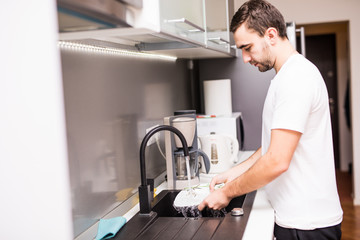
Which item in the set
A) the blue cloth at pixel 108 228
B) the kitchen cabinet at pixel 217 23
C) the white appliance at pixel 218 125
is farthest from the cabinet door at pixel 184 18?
the white appliance at pixel 218 125

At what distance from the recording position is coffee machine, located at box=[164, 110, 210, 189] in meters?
1.87

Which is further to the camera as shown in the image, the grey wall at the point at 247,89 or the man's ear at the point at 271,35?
the grey wall at the point at 247,89

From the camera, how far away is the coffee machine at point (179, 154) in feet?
6.15

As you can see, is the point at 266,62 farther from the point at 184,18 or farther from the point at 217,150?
the point at 217,150

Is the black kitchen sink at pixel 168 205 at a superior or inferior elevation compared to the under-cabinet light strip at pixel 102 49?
inferior

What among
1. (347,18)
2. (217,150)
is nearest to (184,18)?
(217,150)

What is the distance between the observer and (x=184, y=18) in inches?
52.0

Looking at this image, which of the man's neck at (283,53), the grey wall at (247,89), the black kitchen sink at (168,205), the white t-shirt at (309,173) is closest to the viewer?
the white t-shirt at (309,173)

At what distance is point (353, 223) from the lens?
4.03 m

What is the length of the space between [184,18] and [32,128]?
80 cm

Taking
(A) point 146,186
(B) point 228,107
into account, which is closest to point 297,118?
(A) point 146,186

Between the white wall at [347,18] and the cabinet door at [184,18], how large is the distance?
9.57 ft

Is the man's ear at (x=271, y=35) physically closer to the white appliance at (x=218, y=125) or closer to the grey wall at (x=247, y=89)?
the white appliance at (x=218, y=125)

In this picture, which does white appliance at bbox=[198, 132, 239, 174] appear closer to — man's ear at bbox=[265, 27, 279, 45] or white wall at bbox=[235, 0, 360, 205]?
man's ear at bbox=[265, 27, 279, 45]
